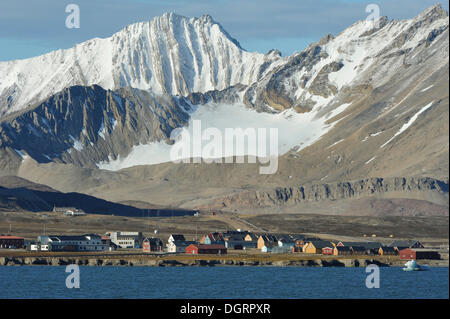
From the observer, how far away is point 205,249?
628 ft

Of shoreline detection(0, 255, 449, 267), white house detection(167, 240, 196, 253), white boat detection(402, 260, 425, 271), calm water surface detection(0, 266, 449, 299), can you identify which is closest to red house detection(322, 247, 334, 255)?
shoreline detection(0, 255, 449, 267)

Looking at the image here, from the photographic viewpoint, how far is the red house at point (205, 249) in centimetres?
19050

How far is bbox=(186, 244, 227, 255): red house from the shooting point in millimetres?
190500

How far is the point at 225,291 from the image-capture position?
397 feet

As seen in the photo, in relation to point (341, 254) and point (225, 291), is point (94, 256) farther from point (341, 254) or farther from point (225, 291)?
point (225, 291)

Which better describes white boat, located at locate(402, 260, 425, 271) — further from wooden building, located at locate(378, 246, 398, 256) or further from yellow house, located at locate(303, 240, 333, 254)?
yellow house, located at locate(303, 240, 333, 254)

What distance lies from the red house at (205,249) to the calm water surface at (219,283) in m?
30.6

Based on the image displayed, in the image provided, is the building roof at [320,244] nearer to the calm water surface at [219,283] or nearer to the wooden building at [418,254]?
the wooden building at [418,254]

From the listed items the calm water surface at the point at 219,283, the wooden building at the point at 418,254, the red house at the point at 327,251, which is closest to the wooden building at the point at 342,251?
the red house at the point at 327,251

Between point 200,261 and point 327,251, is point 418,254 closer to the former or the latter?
point 327,251

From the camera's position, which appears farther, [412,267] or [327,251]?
[327,251]

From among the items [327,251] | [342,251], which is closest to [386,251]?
[342,251]

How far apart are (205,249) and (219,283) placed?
60.9 m
